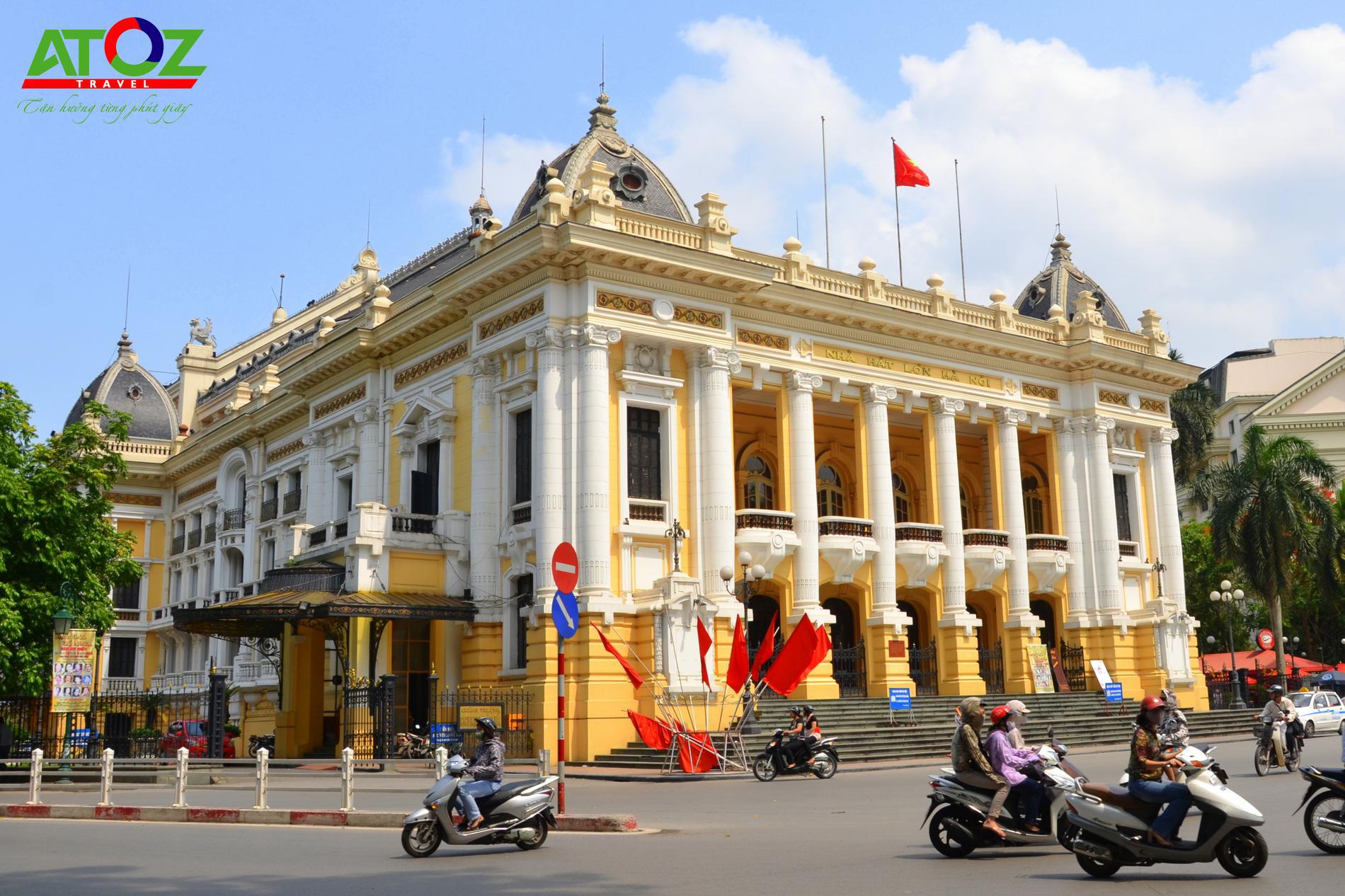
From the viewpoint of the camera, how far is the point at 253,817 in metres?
16.4

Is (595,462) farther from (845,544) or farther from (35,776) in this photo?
(35,776)

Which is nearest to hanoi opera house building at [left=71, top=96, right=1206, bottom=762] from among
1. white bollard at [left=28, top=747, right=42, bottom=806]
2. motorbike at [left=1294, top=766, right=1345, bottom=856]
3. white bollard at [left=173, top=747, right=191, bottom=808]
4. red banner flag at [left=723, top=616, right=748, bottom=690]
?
red banner flag at [left=723, top=616, right=748, bottom=690]

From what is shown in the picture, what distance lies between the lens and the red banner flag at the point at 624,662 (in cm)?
2659

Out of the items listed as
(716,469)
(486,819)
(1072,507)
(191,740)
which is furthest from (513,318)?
(486,819)

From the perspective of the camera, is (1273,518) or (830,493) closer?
(830,493)

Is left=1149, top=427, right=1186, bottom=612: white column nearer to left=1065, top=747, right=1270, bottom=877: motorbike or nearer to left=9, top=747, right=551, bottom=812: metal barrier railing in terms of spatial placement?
left=9, top=747, right=551, bottom=812: metal barrier railing

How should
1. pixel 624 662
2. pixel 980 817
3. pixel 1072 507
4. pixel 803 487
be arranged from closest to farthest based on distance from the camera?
pixel 980 817 → pixel 624 662 → pixel 803 487 → pixel 1072 507

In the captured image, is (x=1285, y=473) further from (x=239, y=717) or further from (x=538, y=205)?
(x=239, y=717)

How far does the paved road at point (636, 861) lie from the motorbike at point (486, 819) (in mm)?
179

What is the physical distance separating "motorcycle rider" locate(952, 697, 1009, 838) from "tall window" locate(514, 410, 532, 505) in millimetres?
20097

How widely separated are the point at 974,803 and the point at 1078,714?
24.5 meters

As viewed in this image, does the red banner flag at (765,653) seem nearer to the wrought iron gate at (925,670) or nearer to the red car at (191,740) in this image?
the wrought iron gate at (925,670)

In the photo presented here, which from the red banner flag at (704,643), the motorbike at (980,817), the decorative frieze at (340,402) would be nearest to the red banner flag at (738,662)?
the red banner flag at (704,643)

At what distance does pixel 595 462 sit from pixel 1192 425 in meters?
35.7
